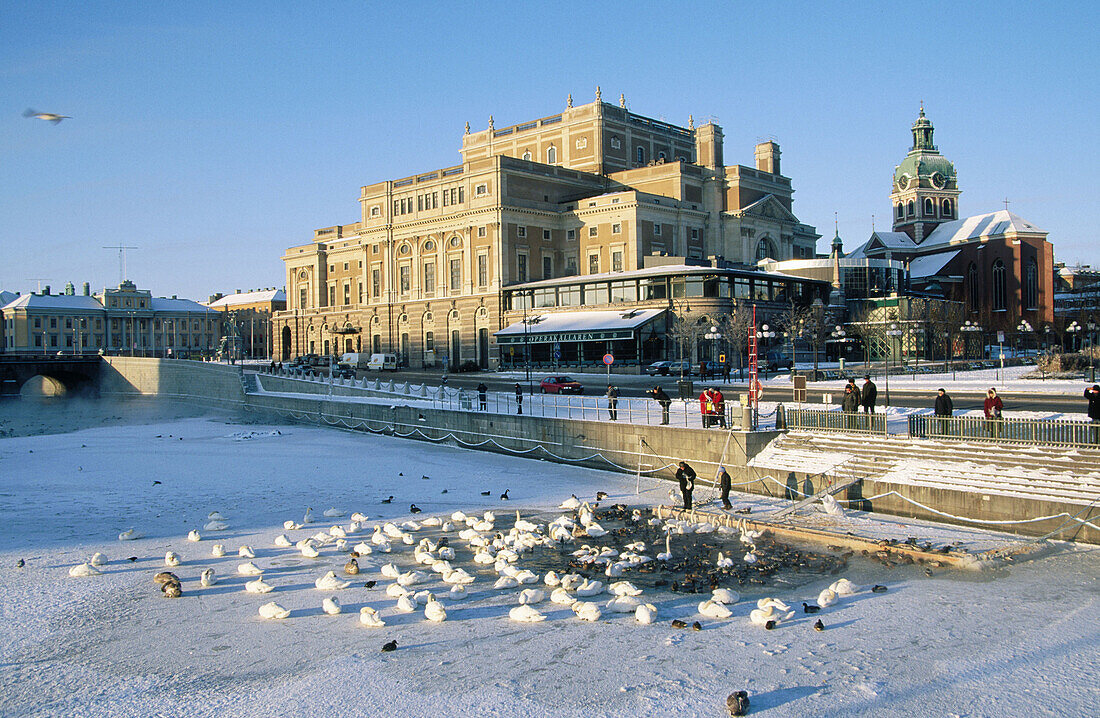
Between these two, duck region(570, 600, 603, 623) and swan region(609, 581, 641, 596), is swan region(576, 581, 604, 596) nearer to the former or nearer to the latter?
swan region(609, 581, 641, 596)

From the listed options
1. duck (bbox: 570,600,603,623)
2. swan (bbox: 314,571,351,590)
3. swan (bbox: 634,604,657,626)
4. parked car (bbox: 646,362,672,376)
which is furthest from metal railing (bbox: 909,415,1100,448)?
parked car (bbox: 646,362,672,376)

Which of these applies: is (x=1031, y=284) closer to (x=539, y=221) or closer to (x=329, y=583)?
(x=539, y=221)

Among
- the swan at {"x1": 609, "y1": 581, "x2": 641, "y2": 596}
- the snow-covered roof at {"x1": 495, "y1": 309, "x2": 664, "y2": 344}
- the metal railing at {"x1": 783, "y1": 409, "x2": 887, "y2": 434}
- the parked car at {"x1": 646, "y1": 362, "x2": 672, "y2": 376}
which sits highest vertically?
the snow-covered roof at {"x1": 495, "y1": 309, "x2": 664, "y2": 344}

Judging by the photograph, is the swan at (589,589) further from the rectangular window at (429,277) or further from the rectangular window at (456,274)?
the rectangular window at (429,277)

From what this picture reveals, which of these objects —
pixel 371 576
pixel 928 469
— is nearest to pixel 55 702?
pixel 371 576

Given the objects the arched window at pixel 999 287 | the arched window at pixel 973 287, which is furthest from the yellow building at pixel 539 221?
the arched window at pixel 999 287

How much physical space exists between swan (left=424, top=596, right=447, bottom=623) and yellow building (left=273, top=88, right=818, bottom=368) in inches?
2265

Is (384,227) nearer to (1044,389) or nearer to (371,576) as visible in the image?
(1044,389)

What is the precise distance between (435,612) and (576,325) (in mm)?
51197

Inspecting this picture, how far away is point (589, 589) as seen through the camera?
15.5 metres

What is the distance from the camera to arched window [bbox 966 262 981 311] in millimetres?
101625

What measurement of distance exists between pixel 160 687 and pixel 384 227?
77.3 meters

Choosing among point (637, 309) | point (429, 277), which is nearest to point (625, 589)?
point (637, 309)

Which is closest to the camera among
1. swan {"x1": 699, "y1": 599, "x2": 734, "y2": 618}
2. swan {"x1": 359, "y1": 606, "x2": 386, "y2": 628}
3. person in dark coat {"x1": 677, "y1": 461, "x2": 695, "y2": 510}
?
swan {"x1": 359, "y1": 606, "x2": 386, "y2": 628}
